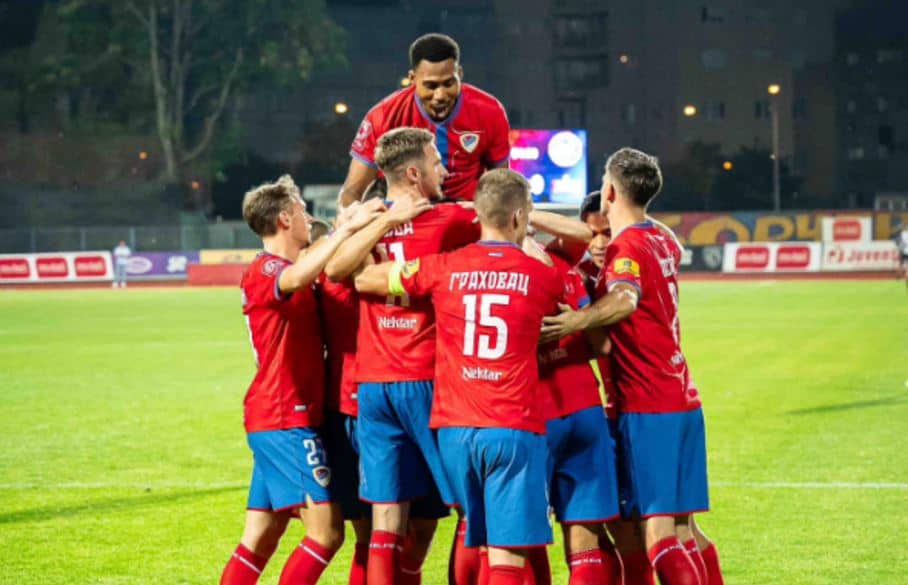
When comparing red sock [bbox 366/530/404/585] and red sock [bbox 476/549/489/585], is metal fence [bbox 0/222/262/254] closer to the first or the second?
red sock [bbox 366/530/404/585]

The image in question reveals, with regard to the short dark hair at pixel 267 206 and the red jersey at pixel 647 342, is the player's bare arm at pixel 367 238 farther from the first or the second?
the red jersey at pixel 647 342

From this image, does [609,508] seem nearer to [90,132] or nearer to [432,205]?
[432,205]

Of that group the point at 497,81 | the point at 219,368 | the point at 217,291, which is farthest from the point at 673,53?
the point at 219,368

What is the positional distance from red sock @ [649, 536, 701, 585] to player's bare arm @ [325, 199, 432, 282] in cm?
194

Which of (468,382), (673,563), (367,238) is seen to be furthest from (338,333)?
(673,563)

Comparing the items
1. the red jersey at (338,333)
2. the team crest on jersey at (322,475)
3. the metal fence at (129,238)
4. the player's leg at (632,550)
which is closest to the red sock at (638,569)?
the player's leg at (632,550)

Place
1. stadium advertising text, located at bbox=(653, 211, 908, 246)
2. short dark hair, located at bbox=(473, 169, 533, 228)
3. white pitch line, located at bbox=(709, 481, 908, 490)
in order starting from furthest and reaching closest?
stadium advertising text, located at bbox=(653, 211, 908, 246), white pitch line, located at bbox=(709, 481, 908, 490), short dark hair, located at bbox=(473, 169, 533, 228)

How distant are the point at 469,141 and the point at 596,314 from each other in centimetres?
162

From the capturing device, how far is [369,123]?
26.4 ft

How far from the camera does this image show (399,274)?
667 cm

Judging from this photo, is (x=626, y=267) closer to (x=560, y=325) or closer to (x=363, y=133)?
(x=560, y=325)

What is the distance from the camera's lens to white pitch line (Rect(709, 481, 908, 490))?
1201 cm

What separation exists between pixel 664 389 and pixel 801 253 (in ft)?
178

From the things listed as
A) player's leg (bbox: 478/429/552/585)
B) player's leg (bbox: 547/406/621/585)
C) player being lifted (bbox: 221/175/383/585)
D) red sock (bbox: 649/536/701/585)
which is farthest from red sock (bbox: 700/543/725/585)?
player being lifted (bbox: 221/175/383/585)
